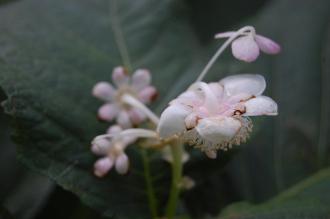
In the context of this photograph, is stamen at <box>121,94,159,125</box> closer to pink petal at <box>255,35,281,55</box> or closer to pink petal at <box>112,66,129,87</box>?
pink petal at <box>112,66,129,87</box>

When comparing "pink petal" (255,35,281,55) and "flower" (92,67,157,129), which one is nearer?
"pink petal" (255,35,281,55)

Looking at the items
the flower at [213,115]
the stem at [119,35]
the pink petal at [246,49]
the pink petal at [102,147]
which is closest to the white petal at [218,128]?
the flower at [213,115]

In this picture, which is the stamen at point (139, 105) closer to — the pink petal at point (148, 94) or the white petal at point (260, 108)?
the pink petal at point (148, 94)

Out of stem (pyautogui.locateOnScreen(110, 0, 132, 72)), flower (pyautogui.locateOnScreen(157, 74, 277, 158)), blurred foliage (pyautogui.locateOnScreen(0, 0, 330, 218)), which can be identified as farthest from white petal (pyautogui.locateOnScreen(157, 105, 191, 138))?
stem (pyautogui.locateOnScreen(110, 0, 132, 72))

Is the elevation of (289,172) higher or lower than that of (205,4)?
lower

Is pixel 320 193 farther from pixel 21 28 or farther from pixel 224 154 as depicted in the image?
pixel 21 28

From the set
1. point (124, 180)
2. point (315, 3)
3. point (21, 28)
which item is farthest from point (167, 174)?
point (315, 3)
